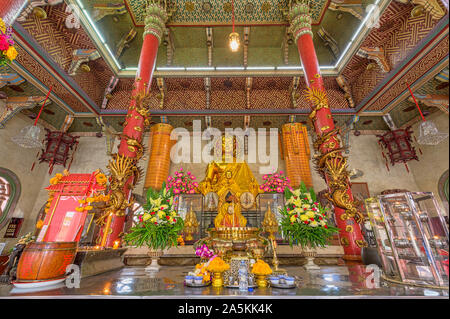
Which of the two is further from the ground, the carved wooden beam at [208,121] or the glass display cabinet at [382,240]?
the carved wooden beam at [208,121]

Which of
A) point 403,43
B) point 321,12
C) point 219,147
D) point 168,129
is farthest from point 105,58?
point 403,43

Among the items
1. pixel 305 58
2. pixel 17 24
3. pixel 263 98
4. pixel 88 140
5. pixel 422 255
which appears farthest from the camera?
pixel 88 140

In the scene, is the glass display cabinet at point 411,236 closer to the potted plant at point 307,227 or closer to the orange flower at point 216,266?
the potted plant at point 307,227

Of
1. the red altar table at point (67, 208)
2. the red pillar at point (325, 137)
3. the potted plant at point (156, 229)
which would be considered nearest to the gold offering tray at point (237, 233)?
the potted plant at point (156, 229)

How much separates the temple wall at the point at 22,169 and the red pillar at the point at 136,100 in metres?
5.68

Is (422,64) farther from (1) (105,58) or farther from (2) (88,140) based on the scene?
(2) (88,140)

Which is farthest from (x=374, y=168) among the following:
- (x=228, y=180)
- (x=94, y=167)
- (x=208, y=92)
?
(x=94, y=167)

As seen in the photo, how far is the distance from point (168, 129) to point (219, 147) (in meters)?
2.67

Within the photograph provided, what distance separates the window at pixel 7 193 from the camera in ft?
22.8

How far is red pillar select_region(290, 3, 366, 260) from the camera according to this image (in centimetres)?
408

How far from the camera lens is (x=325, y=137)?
452 centimetres

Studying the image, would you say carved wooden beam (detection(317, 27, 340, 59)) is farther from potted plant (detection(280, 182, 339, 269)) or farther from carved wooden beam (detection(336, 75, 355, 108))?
potted plant (detection(280, 182, 339, 269))

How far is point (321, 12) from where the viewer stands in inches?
310
